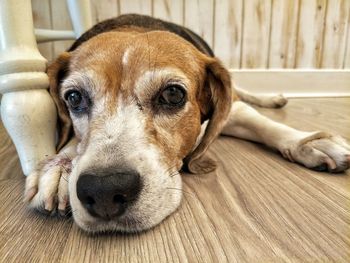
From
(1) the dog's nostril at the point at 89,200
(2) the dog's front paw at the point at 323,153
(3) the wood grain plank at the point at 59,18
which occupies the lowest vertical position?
(2) the dog's front paw at the point at 323,153

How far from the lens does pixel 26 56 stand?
4.53ft

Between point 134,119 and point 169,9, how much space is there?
8.27 feet

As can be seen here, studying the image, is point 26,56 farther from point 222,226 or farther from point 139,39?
point 222,226

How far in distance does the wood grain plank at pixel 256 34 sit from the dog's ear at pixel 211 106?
2.24 metres

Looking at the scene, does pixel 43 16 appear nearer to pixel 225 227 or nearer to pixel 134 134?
pixel 134 134

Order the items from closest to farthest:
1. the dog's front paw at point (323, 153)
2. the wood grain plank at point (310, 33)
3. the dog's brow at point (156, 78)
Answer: the dog's brow at point (156, 78), the dog's front paw at point (323, 153), the wood grain plank at point (310, 33)

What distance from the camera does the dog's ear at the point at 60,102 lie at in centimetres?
152

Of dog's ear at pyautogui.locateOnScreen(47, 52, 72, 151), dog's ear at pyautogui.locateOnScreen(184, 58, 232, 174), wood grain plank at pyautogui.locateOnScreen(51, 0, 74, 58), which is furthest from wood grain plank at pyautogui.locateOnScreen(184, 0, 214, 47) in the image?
dog's ear at pyautogui.locateOnScreen(47, 52, 72, 151)

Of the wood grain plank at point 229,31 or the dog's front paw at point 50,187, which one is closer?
the dog's front paw at point 50,187

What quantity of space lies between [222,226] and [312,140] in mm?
734

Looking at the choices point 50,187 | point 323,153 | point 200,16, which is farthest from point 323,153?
point 200,16

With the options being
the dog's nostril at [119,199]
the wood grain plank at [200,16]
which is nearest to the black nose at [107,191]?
the dog's nostril at [119,199]

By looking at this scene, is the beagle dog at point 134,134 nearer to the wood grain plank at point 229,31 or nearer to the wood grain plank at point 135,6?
the wood grain plank at point 135,6

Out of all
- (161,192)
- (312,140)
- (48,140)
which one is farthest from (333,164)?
(48,140)
